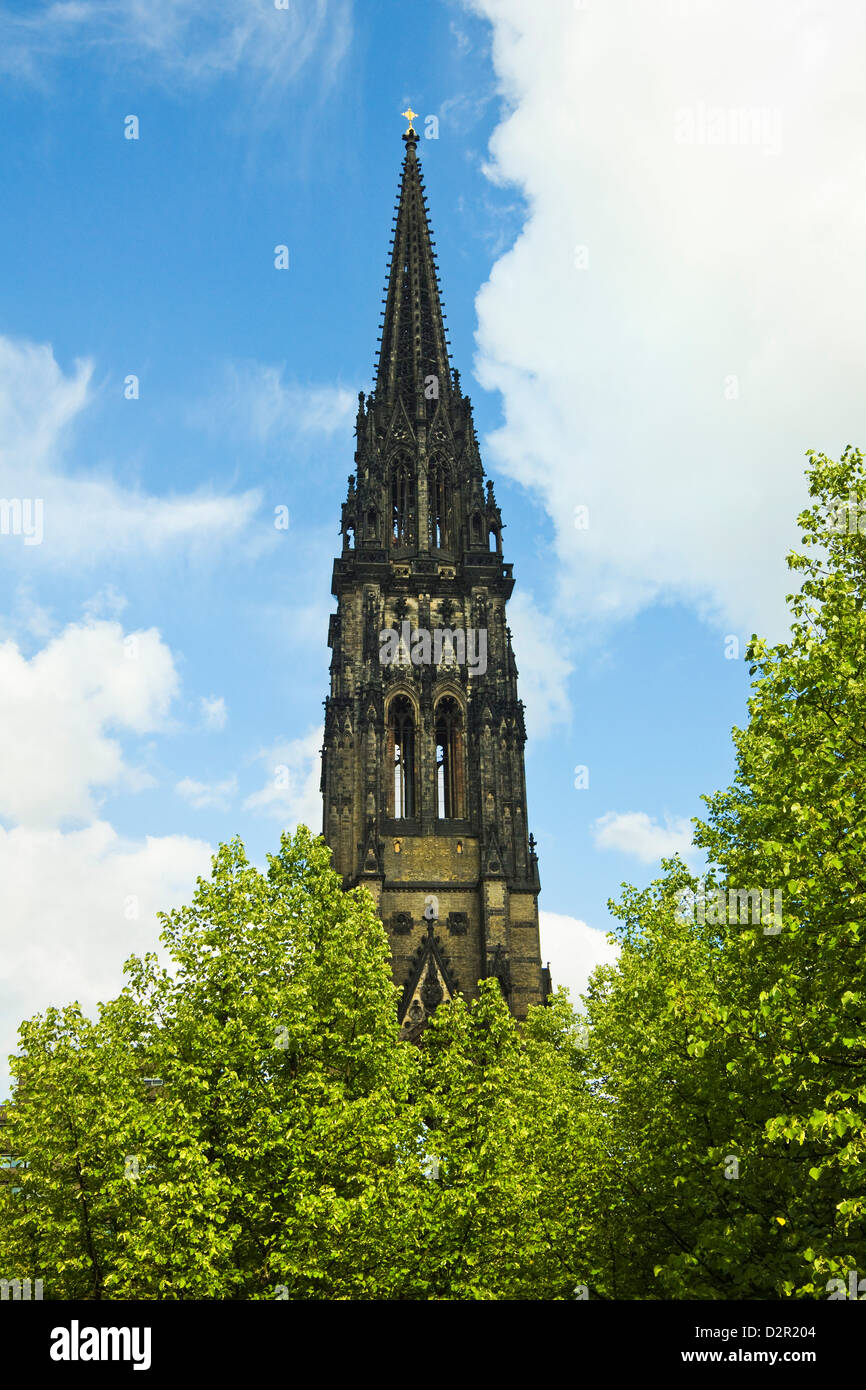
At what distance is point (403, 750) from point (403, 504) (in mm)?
13302

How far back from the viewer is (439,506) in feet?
191

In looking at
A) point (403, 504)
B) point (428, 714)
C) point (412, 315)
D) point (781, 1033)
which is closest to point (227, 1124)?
point (781, 1033)

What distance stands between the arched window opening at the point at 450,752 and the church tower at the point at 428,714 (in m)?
0.09

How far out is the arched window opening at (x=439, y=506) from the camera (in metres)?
57.1

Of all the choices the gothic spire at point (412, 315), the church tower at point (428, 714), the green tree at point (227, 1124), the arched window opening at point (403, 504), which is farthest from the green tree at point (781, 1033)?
the gothic spire at point (412, 315)

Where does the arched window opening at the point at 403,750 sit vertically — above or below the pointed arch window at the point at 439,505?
below

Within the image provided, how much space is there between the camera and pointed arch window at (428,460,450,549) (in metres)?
57.1

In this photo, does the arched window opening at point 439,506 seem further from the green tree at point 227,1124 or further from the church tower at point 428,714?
the green tree at point 227,1124

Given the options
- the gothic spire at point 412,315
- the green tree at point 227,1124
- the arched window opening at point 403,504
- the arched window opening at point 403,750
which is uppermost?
the gothic spire at point 412,315

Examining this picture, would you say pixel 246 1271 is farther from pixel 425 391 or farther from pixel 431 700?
pixel 425 391

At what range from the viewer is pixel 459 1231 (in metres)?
19.2

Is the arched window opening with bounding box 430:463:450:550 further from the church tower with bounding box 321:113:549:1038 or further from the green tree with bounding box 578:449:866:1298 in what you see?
the green tree with bounding box 578:449:866:1298

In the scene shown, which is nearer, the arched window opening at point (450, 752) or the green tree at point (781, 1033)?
the green tree at point (781, 1033)

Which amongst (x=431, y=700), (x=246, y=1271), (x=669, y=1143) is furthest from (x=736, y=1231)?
(x=431, y=700)
